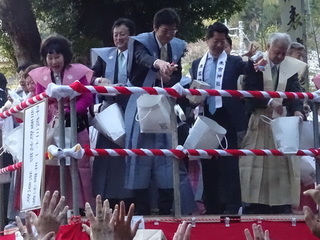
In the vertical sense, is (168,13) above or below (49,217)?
above

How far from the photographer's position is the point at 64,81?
7.01 meters

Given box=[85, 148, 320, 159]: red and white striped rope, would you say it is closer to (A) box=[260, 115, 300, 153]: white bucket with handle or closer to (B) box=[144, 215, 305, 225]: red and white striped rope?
(A) box=[260, 115, 300, 153]: white bucket with handle

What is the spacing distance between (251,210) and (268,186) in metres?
0.26

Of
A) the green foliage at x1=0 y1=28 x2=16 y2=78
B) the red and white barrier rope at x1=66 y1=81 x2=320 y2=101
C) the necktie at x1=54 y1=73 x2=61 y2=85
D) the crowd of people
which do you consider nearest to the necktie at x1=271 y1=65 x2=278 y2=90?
the crowd of people

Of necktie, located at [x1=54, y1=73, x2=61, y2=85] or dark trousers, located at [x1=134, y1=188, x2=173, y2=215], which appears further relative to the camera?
necktie, located at [x1=54, y1=73, x2=61, y2=85]

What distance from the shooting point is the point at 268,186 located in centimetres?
732

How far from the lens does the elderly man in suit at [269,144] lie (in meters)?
7.27

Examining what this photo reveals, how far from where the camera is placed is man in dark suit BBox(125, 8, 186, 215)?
6859mm

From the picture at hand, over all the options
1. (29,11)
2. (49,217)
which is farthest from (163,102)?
(29,11)

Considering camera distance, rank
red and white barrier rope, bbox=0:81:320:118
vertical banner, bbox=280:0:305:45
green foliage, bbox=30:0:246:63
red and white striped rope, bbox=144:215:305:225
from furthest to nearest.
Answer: green foliage, bbox=30:0:246:63 < vertical banner, bbox=280:0:305:45 < red and white striped rope, bbox=144:215:305:225 < red and white barrier rope, bbox=0:81:320:118

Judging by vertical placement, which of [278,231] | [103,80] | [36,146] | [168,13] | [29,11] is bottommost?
[278,231]

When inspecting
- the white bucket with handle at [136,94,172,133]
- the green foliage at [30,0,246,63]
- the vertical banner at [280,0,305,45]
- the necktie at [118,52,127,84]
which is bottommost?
the white bucket with handle at [136,94,172,133]

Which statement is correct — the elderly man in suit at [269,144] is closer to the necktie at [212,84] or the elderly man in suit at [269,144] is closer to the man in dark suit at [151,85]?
the necktie at [212,84]

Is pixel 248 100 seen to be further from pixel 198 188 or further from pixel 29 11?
A: pixel 29 11
